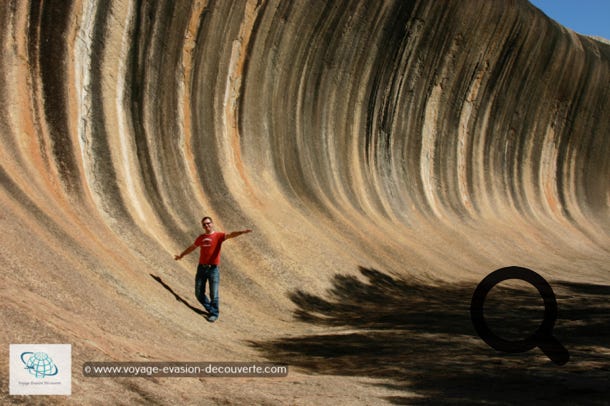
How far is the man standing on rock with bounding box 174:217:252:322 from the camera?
898 centimetres

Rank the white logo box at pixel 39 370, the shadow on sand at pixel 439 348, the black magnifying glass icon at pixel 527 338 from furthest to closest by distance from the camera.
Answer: the black magnifying glass icon at pixel 527 338 → the shadow on sand at pixel 439 348 → the white logo box at pixel 39 370

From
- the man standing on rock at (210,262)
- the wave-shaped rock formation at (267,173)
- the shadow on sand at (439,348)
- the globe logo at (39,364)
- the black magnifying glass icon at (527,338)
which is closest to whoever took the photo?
the globe logo at (39,364)

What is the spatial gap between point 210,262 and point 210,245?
20 centimetres

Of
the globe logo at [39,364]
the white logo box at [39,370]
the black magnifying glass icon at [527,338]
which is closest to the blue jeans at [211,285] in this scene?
the black magnifying glass icon at [527,338]

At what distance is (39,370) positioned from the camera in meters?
4.71

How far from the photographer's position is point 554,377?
21.4ft

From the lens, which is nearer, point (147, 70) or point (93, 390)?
point (93, 390)

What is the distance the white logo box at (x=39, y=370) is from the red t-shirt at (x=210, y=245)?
149 inches

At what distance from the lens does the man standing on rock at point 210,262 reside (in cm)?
898

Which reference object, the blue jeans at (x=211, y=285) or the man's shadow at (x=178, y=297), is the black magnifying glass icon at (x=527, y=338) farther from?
the man's shadow at (x=178, y=297)

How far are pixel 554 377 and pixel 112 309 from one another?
3.92 meters

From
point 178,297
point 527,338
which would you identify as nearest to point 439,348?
point 527,338

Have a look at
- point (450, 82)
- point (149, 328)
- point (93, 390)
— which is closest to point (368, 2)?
point (450, 82)

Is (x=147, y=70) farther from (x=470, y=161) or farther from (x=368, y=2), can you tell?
(x=470, y=161)
